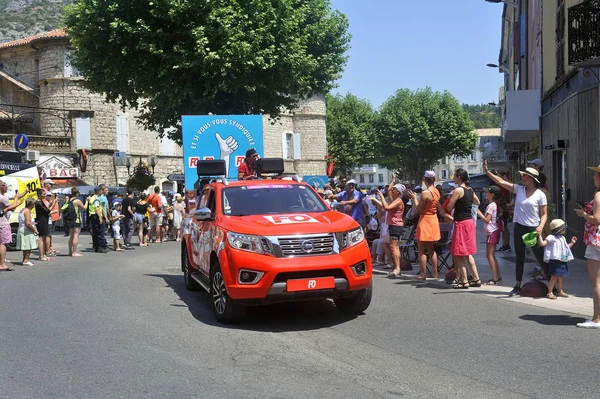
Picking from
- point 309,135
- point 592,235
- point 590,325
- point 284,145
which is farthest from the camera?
point 309,135

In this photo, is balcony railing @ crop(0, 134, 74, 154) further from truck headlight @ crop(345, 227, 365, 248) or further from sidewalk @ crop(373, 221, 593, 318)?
truck headlight @ crop(345, 227, 365, 248)

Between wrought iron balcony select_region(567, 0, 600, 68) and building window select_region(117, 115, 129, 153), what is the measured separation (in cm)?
3389

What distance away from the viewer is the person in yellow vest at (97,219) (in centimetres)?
1833

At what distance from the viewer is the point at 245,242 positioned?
7.77 meters

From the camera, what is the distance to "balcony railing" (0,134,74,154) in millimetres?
37969

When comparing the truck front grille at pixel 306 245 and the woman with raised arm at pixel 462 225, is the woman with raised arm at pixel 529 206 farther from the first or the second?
the truck front grille at pixel 306 245

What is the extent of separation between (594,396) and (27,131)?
44.4m

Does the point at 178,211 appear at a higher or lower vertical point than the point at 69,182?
lower

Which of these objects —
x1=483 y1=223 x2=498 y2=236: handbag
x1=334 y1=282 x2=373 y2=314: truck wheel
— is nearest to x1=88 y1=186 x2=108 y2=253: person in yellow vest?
x1=483 y1=223 x2=498 y2=236: handbag

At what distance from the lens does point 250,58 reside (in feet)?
80.2

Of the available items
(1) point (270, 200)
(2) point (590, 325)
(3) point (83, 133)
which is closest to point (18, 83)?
(3) point (83, 133)

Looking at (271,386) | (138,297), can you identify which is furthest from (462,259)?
(271,386)

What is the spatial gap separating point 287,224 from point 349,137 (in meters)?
62.4

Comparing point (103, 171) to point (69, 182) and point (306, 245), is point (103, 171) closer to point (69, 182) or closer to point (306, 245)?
point (69, 182)
